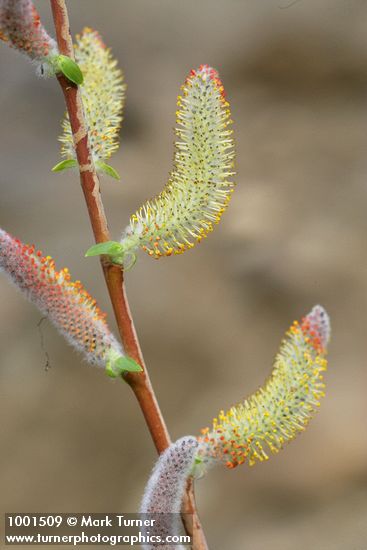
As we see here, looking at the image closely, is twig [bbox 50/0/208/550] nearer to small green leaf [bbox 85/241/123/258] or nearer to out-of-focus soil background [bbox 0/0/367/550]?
small green leaf [bbox 85/241/123/258]

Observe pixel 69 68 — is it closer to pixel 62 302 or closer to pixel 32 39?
pixel 32 39

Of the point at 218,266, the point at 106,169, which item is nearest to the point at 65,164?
the point at 106,169

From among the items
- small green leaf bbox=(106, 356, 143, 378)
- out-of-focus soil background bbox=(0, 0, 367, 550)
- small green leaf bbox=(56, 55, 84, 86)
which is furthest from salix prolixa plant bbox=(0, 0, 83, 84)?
out-of-focus soil background bbox=(0, 0, 367, 550)

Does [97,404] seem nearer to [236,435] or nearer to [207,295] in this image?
[207,295]

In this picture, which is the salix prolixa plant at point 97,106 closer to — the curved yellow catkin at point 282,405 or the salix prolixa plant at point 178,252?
the salix prolixa plant at point 178,252

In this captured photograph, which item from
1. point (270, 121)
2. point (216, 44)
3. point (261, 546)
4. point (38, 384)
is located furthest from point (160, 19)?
point (261, 546)
